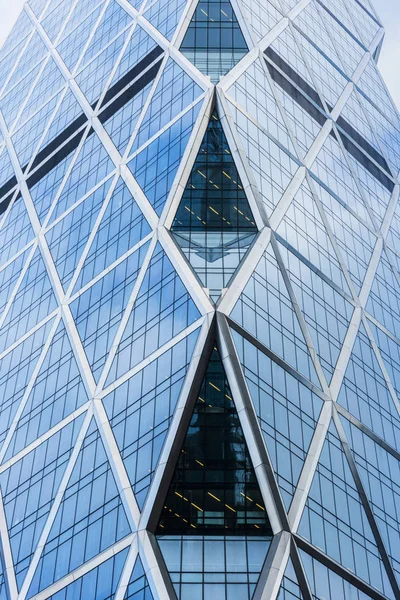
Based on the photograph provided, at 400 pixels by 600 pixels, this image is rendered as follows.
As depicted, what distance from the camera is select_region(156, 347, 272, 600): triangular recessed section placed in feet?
151

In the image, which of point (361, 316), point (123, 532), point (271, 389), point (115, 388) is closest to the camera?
point (123, 532)

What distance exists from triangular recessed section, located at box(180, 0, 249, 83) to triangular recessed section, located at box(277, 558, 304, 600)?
→ 3296 centimetres

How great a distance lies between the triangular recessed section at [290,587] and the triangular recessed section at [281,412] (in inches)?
119

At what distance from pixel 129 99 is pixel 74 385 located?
23781 millimetres

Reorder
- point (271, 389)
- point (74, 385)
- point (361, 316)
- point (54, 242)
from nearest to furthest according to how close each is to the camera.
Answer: point (271, 389), point (74, 385), point (361, 316), point (54, 242)

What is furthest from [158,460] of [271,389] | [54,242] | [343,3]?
[343,3]

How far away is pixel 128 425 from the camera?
52938 mm

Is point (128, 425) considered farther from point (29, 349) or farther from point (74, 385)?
point (29, 349)

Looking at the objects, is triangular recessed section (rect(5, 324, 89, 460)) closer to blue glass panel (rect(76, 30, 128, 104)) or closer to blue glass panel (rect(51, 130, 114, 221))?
blue glass panel (rect(51, 130, 114, 221))

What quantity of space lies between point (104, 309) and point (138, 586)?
19.3m

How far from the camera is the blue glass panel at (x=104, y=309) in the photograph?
59.6 m

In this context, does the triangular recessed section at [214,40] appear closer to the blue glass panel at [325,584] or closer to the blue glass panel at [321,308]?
the blue glass panel at [321,308]

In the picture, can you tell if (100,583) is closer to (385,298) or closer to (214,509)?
(214,509)

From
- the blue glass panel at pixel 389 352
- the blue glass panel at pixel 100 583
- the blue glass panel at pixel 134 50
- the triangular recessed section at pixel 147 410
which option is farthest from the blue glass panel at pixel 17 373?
the blue glass panel at pixel 134 50
